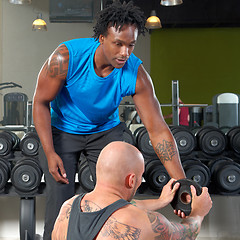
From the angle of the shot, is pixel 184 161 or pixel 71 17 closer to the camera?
pixel 184 161

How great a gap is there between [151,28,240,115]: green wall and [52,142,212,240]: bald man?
7.66 m

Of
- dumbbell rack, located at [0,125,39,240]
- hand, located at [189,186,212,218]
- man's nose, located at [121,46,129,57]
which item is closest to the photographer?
hand, located at [189,186,212,218]

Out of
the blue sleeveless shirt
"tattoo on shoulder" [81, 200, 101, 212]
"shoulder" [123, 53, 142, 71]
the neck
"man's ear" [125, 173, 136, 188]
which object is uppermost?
"shoulder" [123, 53, 142, 71]

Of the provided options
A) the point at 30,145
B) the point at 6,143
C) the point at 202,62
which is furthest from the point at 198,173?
the point at 202,62

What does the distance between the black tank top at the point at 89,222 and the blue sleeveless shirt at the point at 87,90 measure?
68 cm

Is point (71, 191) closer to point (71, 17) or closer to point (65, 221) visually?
point (65, 221)

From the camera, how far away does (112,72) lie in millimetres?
1662

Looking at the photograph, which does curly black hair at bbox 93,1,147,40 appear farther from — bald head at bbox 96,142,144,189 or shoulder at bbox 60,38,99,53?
bald head at bbox 96,142,144,189

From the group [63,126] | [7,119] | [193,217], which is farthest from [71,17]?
[193,217]

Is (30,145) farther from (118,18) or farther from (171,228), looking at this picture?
(171,228)

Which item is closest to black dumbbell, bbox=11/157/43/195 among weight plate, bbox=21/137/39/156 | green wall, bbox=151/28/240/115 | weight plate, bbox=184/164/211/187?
weight plate, bbox=21/137/39/156

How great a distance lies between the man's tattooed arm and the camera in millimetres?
1079

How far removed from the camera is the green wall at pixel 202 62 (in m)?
8.78

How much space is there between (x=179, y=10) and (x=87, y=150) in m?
7.02
